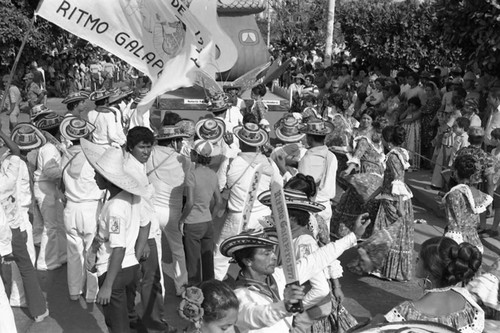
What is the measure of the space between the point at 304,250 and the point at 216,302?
1.27m

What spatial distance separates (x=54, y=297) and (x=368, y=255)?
4109 millimetres

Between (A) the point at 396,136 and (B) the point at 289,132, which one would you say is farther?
(B) the point at 289,132

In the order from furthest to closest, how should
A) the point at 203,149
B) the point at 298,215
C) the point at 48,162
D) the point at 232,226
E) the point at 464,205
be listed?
the point at 48,162 → the point at 232,226 → the point at 203,149 → the point at 464,205 → the point at 298,215

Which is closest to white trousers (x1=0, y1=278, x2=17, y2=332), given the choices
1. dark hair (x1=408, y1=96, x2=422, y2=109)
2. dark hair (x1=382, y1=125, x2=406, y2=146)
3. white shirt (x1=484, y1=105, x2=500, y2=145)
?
dark hair (x1=382, y1=125, x2=406, y2=146)

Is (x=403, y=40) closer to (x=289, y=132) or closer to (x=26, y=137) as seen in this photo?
(x=289, y=132)

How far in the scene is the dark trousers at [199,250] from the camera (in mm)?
6996

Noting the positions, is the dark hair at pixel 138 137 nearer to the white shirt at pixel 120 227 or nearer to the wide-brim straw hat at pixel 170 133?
the white shirt at pixel 120 227

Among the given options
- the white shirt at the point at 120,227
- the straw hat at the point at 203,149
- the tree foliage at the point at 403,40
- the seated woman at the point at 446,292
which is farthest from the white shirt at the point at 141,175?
the tree foliage at the point at 403,40

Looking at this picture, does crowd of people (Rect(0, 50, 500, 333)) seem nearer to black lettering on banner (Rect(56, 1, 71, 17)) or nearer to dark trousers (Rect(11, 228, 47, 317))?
dark trousers (Rect(11, 228, 47, 317))

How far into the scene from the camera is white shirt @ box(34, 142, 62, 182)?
25.0ft

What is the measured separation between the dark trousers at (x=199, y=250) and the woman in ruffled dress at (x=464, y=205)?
2.27 m

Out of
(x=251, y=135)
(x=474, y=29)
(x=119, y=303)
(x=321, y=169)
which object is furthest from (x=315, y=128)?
(x=474, y=29)

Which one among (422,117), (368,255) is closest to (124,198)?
(368,255)

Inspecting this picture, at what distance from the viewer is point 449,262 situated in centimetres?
407
